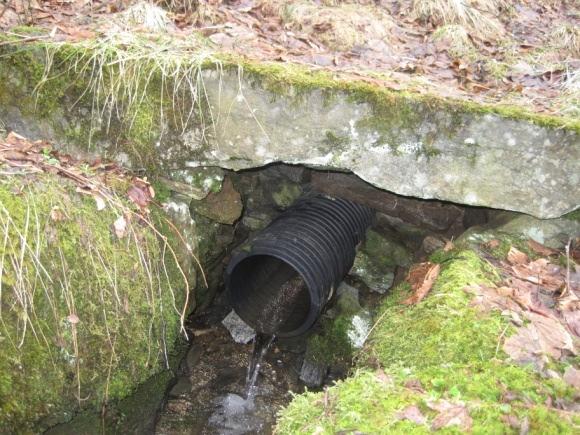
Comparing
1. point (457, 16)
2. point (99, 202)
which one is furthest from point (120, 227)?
point (457, 16)

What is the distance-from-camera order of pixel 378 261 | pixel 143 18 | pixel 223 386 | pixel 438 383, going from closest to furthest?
pixel 438 383 → pixel 143 18 → pixel 223 386 → pixel 378 261

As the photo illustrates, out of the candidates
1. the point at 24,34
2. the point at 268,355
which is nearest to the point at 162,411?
the point at 268,355

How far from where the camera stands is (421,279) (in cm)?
305

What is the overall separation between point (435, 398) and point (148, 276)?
6.00 ft

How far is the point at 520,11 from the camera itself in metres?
5.33

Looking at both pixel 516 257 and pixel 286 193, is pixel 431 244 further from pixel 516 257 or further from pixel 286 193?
pixel 286 193

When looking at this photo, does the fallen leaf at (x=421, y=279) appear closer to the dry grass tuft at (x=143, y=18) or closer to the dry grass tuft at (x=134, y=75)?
the dry grass tuft at (x=134, y=75)

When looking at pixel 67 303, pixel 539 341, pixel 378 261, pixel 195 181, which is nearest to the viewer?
pixel 539 341

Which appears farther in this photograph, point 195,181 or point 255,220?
point 255,220

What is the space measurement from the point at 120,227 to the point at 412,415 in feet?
6.22

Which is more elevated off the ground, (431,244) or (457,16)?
(457,16)

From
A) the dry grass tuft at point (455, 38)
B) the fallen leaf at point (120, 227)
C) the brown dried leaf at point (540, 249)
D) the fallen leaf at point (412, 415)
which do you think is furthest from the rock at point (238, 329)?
the dry grass tuft at point (455, 38)

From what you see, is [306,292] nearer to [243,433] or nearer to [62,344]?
[243,433]

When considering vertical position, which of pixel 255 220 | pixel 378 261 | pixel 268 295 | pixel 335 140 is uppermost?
pixel 335 140
